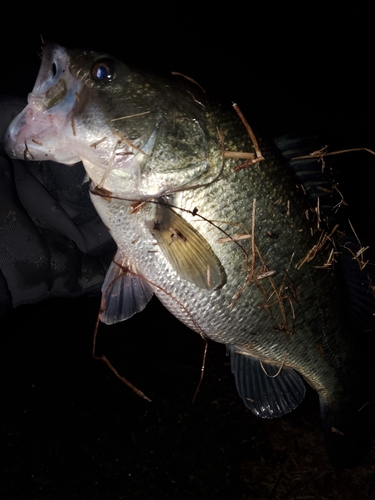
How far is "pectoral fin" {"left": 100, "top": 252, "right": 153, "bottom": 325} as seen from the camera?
1577 millimetres

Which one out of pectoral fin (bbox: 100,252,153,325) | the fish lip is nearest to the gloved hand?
pectoral fin (bbox: 100,252,153,325)

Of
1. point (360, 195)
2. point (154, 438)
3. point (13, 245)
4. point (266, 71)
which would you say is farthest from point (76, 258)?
point (266, 71)

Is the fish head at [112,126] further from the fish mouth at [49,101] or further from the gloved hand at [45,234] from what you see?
the gloved hand at [45,234]

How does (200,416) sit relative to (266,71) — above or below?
below

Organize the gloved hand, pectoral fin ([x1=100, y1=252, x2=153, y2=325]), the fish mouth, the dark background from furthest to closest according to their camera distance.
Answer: the dark background → the gloved hand → pectoral fin ([x1=100, y1=252, x2=153, y2=325]) → the fish mouth

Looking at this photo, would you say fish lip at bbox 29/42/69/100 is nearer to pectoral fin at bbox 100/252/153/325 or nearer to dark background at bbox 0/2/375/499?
pectoral fin at bbox 100/252/153/325

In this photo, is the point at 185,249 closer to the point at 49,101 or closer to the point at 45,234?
the point at 49,101

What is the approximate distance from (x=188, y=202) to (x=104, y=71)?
0.54 metres

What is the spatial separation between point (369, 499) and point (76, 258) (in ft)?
9.84

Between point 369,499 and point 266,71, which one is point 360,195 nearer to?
point 266,71

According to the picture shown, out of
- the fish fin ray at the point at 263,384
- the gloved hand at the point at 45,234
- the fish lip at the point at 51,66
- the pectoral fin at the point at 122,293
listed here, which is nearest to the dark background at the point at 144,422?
the gloved hand at the point at 45,234

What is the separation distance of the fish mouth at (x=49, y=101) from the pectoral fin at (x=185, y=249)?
1.45 ft

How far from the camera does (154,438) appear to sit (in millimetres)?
3137

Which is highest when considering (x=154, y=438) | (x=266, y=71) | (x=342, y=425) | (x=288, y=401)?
(x=266, y=71)
